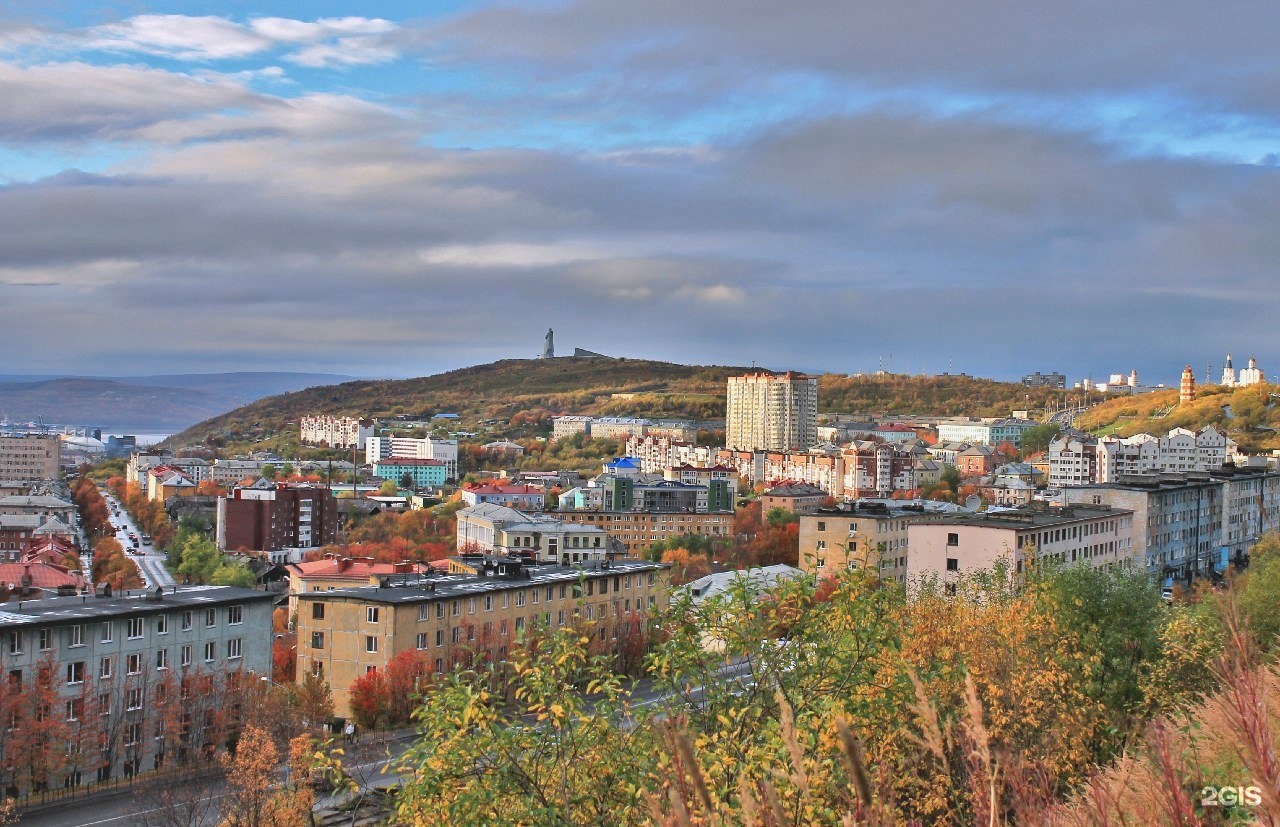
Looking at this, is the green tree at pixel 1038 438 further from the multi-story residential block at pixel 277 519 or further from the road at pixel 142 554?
the road at pixel 142 554

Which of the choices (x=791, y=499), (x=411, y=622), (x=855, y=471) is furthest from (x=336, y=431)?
(x=411, y=622)

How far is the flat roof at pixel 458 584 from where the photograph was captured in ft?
69.0

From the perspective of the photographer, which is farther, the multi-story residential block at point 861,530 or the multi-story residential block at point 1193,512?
the multi-story residential block at point 861,530

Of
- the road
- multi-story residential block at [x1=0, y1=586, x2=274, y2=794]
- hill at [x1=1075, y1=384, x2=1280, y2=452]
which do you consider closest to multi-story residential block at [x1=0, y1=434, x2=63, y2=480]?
the road

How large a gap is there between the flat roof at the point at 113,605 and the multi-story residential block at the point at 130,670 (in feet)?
0.06

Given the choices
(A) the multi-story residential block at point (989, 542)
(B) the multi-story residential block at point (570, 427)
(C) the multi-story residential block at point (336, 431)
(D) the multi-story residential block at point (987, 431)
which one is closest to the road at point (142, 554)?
(A) the multi-story residential block at point (989, 542)

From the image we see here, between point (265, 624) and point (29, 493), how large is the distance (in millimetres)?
46344

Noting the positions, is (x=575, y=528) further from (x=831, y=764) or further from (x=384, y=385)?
(x=384, y=385)

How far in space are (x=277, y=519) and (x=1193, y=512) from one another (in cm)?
3363

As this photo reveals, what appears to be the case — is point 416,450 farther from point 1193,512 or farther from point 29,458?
point 1193,512

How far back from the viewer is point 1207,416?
2864 inches

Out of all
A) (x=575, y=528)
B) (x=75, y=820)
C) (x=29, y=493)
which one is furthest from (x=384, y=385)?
(x=75, y=820)

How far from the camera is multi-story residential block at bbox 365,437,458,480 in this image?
83500 millimetres

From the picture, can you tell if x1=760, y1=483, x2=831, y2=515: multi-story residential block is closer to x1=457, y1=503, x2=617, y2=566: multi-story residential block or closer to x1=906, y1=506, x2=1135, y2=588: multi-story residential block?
x1=457, y1=503, x2=617, y2=566: multi-story residential block
